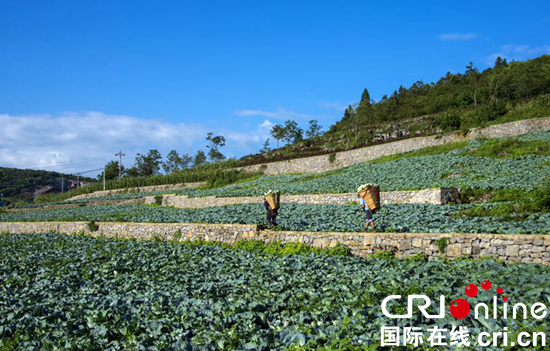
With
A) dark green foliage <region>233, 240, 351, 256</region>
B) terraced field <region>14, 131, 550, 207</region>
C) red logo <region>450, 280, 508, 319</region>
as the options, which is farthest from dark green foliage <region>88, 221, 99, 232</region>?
red logo <region>450, 280, 508, 319</region>

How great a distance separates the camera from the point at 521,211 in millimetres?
15859

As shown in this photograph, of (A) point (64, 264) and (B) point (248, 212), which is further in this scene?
(B) point (248, 212)

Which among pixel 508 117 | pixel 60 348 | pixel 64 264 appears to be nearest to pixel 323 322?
pixel 60 348

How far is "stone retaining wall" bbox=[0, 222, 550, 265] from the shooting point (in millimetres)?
11019

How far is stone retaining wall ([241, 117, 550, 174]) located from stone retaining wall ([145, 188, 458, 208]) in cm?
1464

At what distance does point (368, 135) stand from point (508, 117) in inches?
810

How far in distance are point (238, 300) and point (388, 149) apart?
3577 cm

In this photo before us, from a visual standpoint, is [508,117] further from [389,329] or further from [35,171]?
[35,171]

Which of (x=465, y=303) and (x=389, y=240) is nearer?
(x=465, y=303)

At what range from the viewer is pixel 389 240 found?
43.9ft

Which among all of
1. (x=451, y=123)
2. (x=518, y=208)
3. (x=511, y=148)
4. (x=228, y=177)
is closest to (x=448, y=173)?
(x=511, y=148)

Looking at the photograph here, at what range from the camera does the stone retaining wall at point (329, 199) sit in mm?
21469

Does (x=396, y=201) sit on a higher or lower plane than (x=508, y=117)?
lower

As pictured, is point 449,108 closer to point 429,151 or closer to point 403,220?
point 429,151
